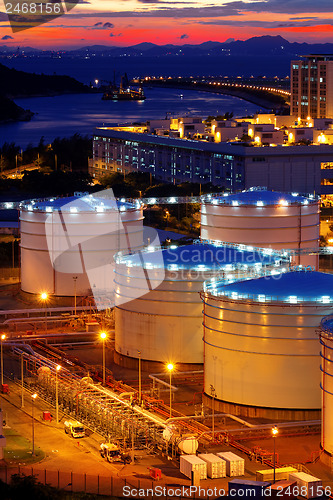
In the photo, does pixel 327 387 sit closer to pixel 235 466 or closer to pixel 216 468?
pixel 235 466

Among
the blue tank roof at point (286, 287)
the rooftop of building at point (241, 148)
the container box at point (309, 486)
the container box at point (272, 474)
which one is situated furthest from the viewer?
the rooftop of building at point (241, 148)

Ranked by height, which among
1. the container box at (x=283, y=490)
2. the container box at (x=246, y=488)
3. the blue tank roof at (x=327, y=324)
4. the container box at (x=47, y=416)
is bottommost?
the container box at (x=47, y=416)

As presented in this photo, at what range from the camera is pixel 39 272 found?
42.6 metres

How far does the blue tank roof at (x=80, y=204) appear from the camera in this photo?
42.2 metres

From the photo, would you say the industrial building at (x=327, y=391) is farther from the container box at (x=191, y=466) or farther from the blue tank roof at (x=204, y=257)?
the blue tank roof at (x=204, y=257)

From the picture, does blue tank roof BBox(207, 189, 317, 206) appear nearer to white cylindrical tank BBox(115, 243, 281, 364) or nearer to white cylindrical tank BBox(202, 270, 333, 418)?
white cylindrical tank BBox(115, 243, 281, 364)

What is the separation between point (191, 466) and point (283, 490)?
2.40m

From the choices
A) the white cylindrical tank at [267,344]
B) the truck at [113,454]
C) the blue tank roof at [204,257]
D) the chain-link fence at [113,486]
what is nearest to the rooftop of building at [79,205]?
the blue tank roof at [204,257]

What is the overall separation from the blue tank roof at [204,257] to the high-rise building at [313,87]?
79509 millimetres

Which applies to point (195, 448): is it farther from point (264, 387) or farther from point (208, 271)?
point (208, 271)

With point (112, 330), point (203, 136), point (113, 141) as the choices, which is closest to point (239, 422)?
point (112, 330)

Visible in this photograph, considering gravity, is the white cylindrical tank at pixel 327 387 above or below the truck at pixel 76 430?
above

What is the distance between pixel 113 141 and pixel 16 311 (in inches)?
1899

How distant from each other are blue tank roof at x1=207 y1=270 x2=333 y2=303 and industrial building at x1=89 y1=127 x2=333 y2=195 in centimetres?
3697
